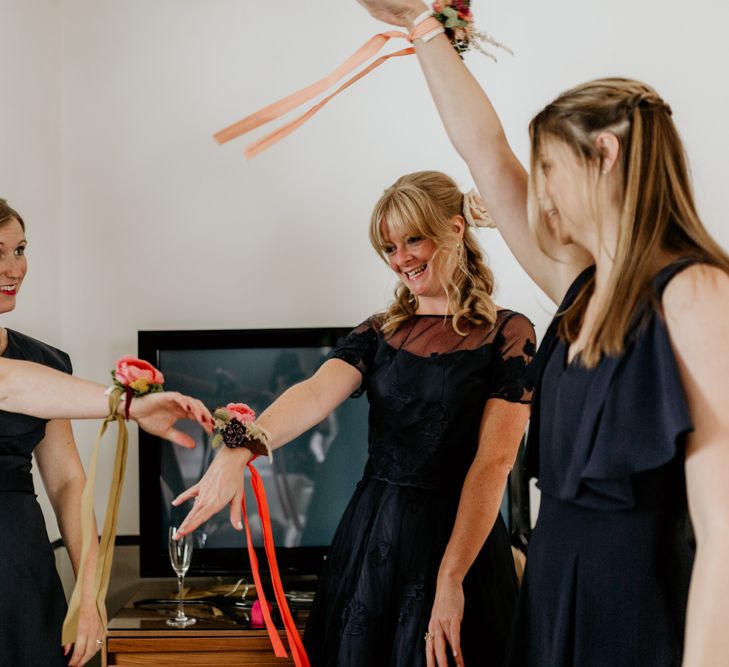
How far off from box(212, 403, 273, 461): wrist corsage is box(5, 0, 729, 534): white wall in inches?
51.6

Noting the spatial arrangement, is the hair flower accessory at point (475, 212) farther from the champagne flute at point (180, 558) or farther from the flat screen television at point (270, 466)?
the champagne flute at point (180, 558)

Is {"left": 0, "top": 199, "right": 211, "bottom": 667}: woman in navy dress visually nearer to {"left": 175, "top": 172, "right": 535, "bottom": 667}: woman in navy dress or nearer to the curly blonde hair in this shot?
{"left": 175, "top": 172, "right": 535, "bottom": 667}: woman in navy dress

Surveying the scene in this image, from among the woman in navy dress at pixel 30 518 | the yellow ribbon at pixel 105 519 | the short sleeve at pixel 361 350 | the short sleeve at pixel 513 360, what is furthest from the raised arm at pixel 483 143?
the woman in navy dress at pixel 30 518

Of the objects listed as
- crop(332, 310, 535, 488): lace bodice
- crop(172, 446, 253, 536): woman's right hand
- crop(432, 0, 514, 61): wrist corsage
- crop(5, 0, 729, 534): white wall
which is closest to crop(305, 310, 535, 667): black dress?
crop(332, 310, 535, 488): lace bodice

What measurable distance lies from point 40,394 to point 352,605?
745 millimetres

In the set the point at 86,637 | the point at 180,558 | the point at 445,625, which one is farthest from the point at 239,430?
the point at 180,558

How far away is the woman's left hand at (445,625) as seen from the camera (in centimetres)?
163

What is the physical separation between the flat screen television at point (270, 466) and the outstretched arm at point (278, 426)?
2.60 ft

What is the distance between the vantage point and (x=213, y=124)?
2.95 metres

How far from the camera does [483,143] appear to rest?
1.41 m

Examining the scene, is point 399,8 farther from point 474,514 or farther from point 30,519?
point 30,519

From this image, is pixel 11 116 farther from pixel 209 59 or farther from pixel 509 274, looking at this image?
pixel 509 274

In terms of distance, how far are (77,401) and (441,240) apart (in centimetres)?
85

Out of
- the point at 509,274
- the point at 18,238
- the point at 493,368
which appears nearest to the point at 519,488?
the point at 509,274
